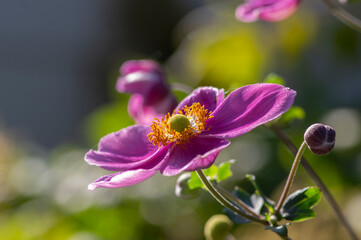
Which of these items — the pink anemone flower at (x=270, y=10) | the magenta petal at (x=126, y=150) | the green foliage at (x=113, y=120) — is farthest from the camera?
the green foliage at (x=113, y=120)

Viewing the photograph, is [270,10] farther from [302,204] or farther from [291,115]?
[302,204]

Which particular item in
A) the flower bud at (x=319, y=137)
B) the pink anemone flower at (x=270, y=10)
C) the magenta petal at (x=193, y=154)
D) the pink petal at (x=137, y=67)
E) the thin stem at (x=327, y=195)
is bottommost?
the thin stem at (x=327, y=195)

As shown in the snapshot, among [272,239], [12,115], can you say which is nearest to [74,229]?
[272,239]

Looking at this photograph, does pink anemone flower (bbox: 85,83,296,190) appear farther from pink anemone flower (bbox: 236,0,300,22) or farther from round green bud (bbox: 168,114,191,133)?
pink anemone flower (bbox: 236,0,300,22)

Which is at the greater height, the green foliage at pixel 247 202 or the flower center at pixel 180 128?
the flower center at pixel 180 128

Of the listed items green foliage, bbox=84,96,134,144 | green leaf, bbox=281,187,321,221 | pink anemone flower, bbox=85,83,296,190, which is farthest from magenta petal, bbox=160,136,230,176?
green foliage, bbox=84,96,134,144

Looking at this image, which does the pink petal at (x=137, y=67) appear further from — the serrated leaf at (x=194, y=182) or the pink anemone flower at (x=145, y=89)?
the serrated leaf at (x=194, y=182)

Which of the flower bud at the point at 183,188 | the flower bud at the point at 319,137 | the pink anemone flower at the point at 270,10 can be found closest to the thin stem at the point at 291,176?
the flower bud at the point at 319,137
